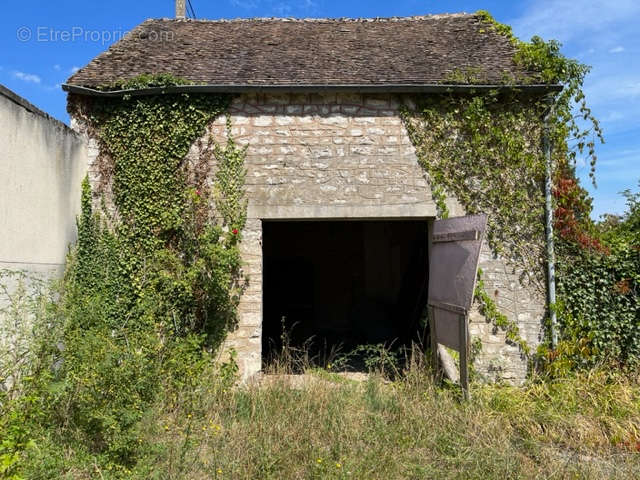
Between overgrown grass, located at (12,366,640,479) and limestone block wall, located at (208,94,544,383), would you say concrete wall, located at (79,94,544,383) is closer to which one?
limestone block wall, located at (208,94,544,383)

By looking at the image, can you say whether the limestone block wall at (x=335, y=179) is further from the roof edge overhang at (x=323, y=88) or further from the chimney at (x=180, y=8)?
the chimney at (x=180, y=8)

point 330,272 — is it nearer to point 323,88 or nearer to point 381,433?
point 323,88

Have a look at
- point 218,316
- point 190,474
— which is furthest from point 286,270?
point 190,474

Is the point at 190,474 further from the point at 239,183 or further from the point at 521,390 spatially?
the point at 521,390

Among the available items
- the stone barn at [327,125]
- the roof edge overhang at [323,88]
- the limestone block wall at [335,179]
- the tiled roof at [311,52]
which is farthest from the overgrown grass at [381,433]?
the tiled roof at [311,52]

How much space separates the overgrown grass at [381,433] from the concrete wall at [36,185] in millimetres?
2168

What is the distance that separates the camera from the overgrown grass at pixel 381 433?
388 cm

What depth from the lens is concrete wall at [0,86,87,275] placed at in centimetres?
495

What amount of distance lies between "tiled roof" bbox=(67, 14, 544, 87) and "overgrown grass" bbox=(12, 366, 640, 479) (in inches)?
153

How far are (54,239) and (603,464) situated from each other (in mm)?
6220

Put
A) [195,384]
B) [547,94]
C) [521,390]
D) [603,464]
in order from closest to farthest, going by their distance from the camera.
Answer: [603,464]
[195,384]
[521,390]
[547,94]

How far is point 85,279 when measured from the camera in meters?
6.19

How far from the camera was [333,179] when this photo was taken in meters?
6.32

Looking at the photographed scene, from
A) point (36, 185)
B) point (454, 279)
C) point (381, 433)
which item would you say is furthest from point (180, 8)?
point (381, 433)
